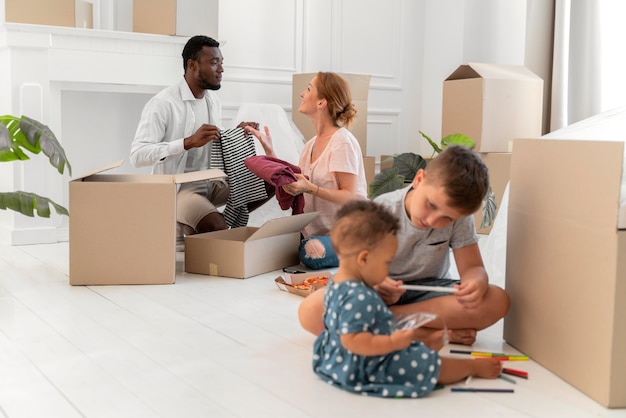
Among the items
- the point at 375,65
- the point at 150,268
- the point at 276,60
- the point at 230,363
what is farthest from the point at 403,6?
the point at 230,363

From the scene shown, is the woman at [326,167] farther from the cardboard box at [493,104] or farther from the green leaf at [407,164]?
the cardboard box at [493,104]

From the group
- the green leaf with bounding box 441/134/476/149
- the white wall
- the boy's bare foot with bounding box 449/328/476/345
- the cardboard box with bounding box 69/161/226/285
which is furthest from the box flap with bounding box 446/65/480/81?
the boy's bare foot with bounding box 449/328/476/345

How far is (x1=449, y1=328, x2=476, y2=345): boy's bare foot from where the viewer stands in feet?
6.63

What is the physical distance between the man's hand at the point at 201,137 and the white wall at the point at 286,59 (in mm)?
709

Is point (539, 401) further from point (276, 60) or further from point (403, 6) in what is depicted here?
point (403, 6)

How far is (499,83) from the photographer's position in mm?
3992

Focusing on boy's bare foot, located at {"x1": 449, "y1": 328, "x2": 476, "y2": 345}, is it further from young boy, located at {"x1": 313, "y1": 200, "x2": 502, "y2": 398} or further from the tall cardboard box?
the tall cardboard box

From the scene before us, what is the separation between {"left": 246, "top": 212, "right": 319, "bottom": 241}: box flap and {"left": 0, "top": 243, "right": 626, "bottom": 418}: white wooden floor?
0.24 metres

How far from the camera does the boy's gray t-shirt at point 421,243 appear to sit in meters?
1.99

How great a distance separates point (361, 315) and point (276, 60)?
311cm

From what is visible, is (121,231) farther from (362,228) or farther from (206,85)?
(362,228)

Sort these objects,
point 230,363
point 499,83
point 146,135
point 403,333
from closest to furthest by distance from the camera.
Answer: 1. point 403,333
2. point 230,363
3. point 146,135
4. point 499,83

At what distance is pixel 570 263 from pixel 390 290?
1.36 feet

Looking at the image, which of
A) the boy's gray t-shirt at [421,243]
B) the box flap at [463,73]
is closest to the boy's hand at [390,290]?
the boy's gray t-shirt at [421,243]
